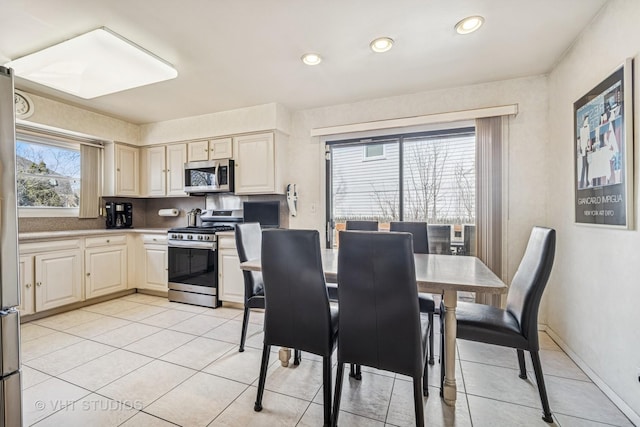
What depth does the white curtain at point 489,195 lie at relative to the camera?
287 cm

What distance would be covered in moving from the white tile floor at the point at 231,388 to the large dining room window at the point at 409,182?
51.0 inches

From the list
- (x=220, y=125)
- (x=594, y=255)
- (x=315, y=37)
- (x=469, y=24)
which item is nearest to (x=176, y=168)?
(x=220, y=125)

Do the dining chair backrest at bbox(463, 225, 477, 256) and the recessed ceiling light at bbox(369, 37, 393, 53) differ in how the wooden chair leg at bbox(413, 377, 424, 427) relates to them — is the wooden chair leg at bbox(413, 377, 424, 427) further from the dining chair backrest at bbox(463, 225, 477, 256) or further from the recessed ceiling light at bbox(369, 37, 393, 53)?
the recessed ceiling light at bbox(369, 37, 393, 53)

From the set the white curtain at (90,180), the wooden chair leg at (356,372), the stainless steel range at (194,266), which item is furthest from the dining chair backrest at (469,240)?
the white curtain at (90,180)

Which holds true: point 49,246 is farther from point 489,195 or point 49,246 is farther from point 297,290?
point 489,195

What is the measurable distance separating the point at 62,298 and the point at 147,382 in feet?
6.95

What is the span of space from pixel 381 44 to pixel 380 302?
1.89 metres

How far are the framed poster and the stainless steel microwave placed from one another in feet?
→ 11.1

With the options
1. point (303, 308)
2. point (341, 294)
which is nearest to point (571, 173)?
point (341, 294)

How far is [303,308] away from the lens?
1.63 meters

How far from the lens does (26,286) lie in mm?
2926

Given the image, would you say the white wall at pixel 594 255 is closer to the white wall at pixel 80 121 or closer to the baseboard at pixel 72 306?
the baseboard at pixel 72 306

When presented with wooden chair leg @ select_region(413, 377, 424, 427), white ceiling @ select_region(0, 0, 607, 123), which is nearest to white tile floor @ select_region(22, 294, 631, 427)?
wooden chair leg @ select_region(413, 377, 424, 427)

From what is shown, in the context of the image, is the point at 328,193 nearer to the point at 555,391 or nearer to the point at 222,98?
the point at 222,98
